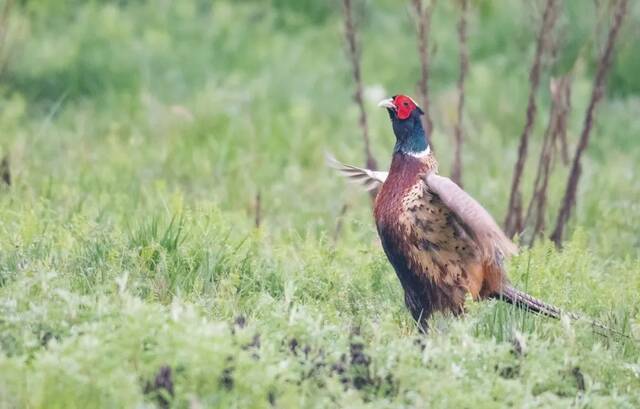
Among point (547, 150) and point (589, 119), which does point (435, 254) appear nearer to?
point (589, 119)

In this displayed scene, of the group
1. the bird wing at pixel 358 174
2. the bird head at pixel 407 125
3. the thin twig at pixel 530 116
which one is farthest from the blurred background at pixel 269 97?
the bird head at pixel 407 125

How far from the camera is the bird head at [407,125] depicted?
551 cm

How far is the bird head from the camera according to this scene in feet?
18.1

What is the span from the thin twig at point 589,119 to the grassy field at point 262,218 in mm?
172

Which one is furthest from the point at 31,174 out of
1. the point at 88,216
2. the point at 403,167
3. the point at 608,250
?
the point at 608,250

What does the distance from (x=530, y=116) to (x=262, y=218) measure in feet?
4.91

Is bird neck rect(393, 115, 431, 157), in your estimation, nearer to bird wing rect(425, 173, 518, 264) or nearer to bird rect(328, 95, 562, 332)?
bird rect(328, 95, 562, 332)

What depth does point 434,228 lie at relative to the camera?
Result: 17.0 feet

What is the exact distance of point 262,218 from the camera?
709 cm

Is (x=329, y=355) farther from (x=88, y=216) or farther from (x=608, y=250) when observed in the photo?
(x=608, y=250)

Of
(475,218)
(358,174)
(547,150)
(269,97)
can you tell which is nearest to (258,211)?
(358,174)

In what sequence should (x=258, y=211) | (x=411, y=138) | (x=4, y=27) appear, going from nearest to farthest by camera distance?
(x=411, y=138), (x=258, y=211), (x=4, y=27)

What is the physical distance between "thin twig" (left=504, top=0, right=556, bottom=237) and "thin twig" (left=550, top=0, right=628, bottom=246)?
21 centimetres

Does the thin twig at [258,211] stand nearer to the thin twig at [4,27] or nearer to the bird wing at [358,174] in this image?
the bird wing at [358,174]
